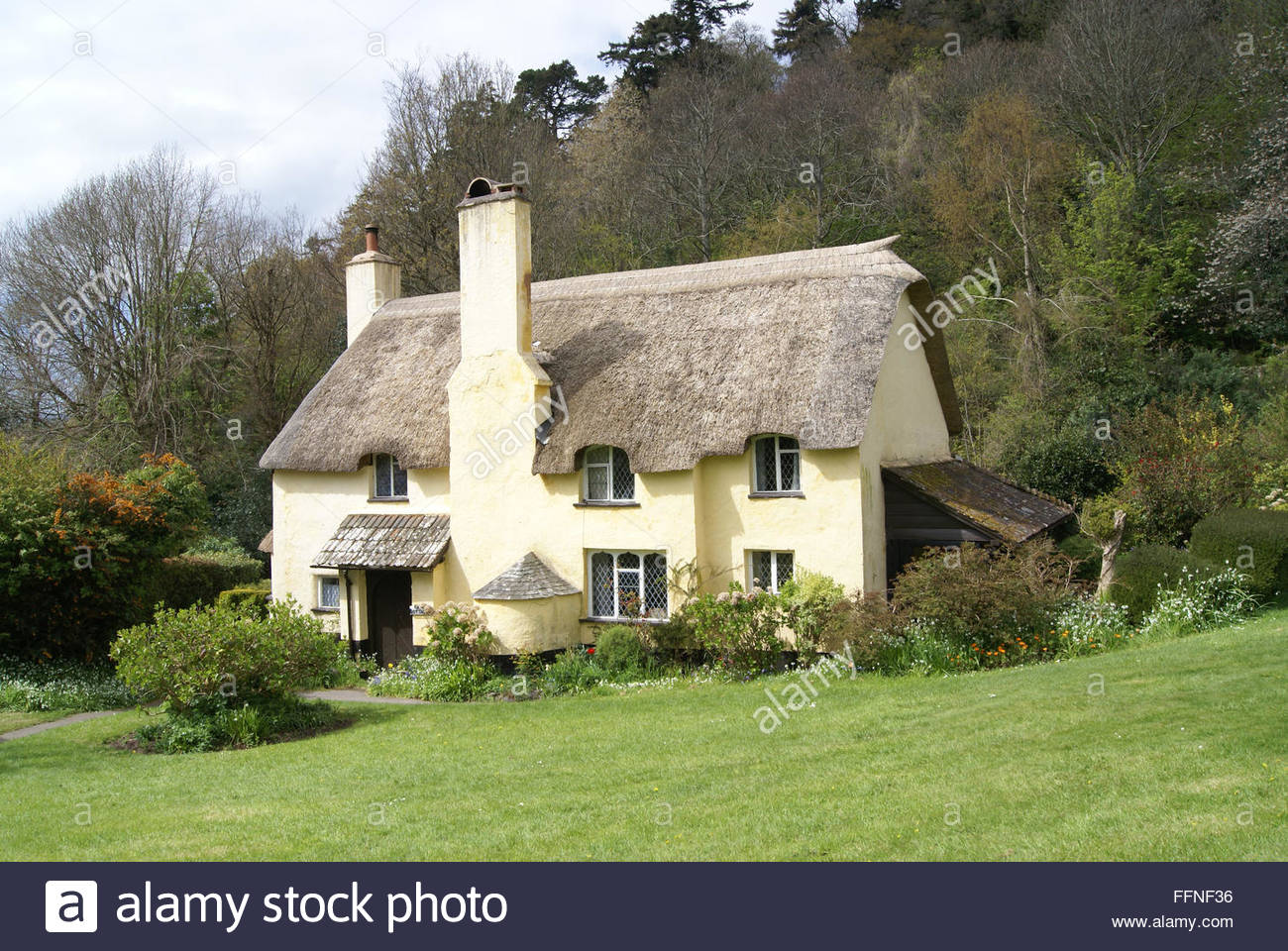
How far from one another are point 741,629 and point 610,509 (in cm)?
334

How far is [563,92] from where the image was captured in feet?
149

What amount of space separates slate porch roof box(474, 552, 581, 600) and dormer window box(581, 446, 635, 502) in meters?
1.47

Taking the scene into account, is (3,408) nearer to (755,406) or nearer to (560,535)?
(560,535)

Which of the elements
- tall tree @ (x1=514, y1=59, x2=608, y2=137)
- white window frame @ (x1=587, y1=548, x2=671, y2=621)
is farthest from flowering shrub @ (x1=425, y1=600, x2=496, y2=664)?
tall tree @ (x1=514, y1=59, x2=608, y2=137)

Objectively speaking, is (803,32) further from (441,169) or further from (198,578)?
(198,578)

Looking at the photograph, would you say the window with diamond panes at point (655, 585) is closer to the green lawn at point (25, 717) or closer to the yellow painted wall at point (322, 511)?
the yellow painted wall at point (322, 511)

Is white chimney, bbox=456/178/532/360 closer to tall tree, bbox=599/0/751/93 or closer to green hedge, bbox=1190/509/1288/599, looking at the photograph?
green hedge, bbox=1190/509/1288/599

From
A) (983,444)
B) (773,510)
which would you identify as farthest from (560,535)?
(983,444)

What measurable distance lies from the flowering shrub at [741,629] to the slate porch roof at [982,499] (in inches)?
132

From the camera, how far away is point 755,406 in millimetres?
17031

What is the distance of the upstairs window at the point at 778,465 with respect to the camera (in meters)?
17.2

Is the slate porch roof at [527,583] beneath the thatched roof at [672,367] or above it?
beneath

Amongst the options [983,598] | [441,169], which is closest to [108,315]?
[441,169]

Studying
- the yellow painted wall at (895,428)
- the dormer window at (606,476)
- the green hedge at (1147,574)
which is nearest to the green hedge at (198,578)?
the dormer window at (606,476)
